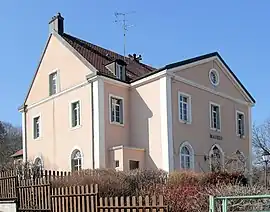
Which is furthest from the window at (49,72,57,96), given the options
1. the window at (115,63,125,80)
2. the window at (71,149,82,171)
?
the window at (115,63,125,80)

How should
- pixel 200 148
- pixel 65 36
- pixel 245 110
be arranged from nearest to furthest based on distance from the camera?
1. pixel 200 148
2. pixel 65 36
3. pixel 245 110

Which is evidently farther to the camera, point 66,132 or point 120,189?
point 66,132

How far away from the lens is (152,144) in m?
27.4

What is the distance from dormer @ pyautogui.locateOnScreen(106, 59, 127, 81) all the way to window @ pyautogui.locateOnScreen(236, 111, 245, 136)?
10345mm

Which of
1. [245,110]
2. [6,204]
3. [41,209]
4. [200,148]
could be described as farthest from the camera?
[245,110]

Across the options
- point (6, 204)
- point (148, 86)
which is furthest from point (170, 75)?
point (6, 204)

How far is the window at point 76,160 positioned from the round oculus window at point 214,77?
10.8 m

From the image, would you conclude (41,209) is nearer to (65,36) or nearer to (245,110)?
(65,36)

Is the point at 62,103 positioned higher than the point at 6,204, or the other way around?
the point at 62,103

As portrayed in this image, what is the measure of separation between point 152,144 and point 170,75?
4332 mm

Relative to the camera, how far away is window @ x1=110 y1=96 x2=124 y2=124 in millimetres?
28312

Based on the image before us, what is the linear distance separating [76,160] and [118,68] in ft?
21.4

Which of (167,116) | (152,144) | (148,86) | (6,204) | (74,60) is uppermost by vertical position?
(74,60)

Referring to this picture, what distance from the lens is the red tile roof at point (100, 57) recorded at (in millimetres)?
29125
